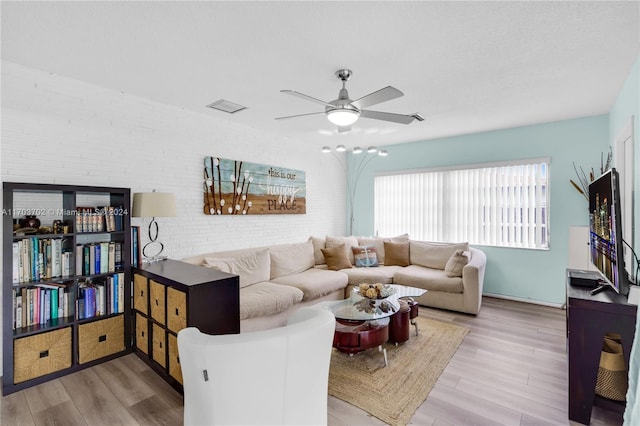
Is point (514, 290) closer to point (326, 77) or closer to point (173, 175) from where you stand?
point (326, 77)

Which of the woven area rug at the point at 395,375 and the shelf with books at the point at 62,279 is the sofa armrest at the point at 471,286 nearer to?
the woven area rug at the point at 395,375

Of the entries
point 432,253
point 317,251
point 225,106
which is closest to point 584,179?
point 432,253

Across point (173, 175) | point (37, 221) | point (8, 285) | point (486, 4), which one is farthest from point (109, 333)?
point (486, 4)

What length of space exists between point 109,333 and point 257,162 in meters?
2.66

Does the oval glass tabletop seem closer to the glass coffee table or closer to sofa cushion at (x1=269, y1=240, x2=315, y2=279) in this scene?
the glass coffee table

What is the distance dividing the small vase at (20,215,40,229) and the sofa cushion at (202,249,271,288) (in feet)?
4.65

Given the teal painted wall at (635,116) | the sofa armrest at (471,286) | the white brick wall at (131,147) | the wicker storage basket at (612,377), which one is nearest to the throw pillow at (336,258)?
Answer: the white brick wall at (131,147)

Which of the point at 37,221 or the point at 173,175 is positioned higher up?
the point at 173,175

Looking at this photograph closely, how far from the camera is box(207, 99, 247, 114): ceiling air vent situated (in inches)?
132

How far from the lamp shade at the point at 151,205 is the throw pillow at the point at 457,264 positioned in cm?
345

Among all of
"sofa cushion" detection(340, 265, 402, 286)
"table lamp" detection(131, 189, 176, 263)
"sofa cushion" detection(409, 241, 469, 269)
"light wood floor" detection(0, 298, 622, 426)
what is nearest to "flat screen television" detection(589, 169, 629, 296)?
"light wood floor" detection(0, 298, 622, 426)

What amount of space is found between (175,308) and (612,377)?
3.04 metres

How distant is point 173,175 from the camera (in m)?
3.49

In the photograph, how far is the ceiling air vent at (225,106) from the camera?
3359 millimetres
